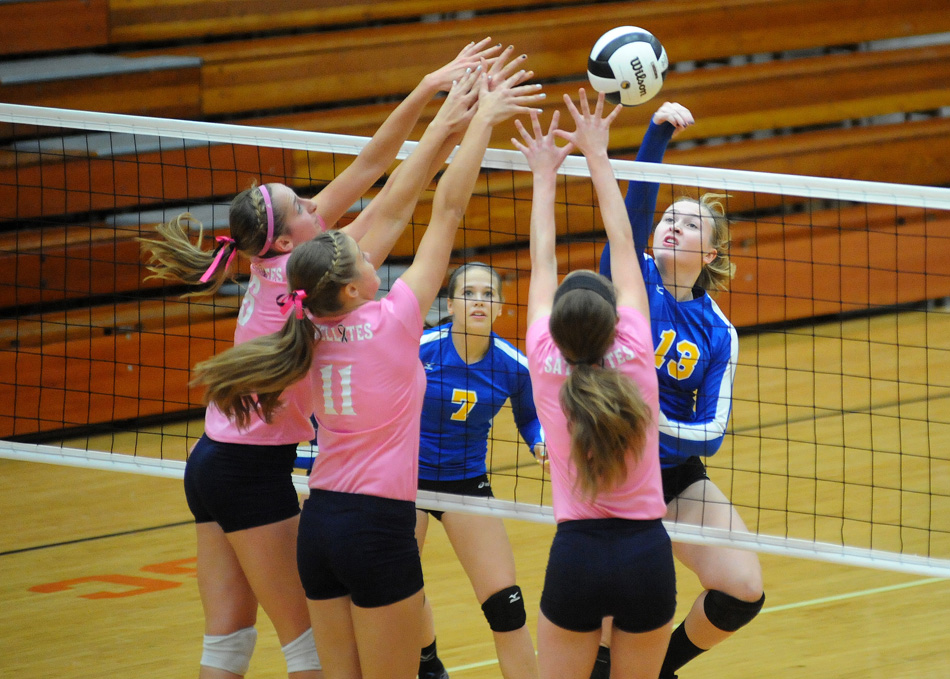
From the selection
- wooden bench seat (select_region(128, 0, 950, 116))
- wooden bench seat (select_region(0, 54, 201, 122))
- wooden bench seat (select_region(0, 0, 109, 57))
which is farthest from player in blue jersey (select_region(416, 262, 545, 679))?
wooden bench seat (select_region(0, 0, 109, 57))

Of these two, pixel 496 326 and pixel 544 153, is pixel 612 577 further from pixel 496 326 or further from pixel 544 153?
pixel 496 326

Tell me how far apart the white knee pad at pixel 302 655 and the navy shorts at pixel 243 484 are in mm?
377

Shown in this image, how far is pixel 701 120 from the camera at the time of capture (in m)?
10.0

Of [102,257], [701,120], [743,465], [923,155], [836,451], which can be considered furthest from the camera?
[923,155]

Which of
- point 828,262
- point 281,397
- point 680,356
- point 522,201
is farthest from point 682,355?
point 828,262

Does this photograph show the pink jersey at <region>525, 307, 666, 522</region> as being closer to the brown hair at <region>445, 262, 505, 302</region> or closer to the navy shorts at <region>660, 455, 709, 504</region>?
the navy shorts at <region>660, 455, 709, 504</region>

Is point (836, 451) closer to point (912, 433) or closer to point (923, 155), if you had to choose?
point (912, 433)

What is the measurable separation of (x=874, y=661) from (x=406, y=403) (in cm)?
238

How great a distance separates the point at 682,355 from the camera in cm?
383

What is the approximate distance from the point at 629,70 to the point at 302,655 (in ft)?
6.79

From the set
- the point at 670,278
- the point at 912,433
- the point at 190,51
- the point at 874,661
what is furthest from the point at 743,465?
the point at 190,51

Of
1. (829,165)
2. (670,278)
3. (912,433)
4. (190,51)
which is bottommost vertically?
(912,433)

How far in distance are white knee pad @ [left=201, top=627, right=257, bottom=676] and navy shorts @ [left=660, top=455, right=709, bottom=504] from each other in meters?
1.44

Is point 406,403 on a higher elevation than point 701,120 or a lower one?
lower
